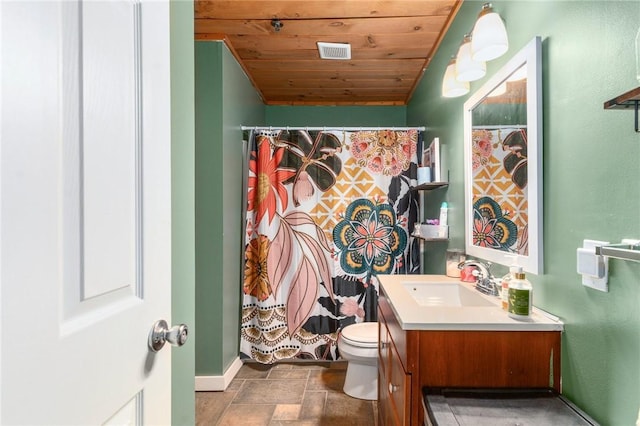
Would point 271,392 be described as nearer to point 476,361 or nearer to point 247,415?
point 247,415

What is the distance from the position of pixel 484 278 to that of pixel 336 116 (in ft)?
8.65

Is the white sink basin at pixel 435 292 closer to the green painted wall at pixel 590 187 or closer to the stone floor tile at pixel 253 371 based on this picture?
the green painted wall at pixel 590 187

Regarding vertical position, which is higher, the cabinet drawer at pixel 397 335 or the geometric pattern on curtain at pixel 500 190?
the geometric pattern on curtain at pixel 500 190

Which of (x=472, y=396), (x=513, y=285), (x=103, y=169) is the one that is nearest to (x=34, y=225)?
(x=103, y=169)

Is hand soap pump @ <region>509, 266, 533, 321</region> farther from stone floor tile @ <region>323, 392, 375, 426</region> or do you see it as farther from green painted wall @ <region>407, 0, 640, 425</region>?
stone floor tile @ <region>323, 392, 375, 426</region>

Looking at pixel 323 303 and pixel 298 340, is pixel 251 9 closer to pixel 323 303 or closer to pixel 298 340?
pixel 323 303

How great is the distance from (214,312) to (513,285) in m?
1.99

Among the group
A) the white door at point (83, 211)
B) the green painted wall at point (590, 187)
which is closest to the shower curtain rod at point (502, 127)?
the green painted wall at point (590, 187)

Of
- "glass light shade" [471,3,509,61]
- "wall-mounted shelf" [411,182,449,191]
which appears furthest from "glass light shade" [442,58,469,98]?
"wall-mounted shelf" [411,182,449,191]

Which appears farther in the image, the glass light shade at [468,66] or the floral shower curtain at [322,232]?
the floral shower curtain at [322,232]

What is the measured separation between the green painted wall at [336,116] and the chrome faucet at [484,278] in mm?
2342

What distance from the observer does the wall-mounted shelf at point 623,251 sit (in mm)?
693

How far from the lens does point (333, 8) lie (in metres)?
2.11

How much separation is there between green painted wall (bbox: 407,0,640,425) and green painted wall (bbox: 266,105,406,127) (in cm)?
243
